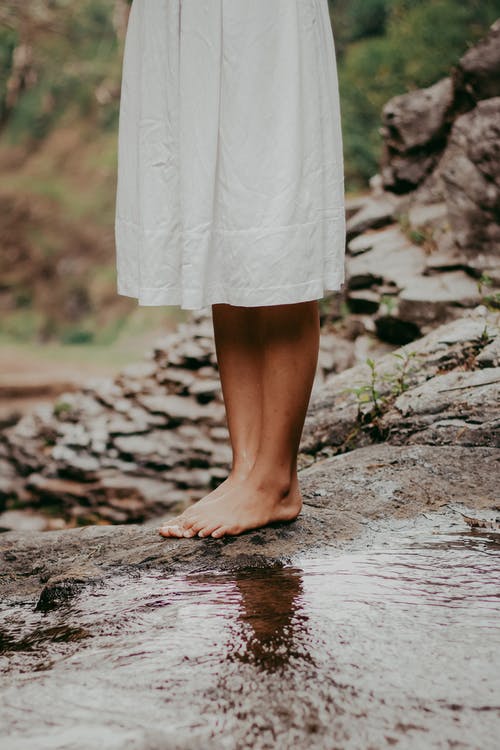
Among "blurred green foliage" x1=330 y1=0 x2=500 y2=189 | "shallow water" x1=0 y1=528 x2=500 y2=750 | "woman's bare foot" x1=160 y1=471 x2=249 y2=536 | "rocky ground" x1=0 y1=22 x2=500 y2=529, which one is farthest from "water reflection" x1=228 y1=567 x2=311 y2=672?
"blurred green foliage" x1=330 y1=0 x2=500 y2=189

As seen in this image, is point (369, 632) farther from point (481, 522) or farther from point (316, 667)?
point (481, 522)

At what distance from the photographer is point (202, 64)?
1.55 meters

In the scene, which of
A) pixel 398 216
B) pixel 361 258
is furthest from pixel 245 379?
pixel 398 216

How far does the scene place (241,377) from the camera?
68.5 inches

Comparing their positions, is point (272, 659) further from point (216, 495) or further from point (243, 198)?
point (243, 198)

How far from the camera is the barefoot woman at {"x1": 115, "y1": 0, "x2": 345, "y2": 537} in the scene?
1.54 metres

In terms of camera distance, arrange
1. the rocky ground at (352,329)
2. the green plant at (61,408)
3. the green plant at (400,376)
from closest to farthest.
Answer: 1. the green plant at (400,376)
2. the rocky ground at (352,329)
3. the green plant at (61,408)

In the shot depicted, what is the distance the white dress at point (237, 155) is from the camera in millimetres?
1534

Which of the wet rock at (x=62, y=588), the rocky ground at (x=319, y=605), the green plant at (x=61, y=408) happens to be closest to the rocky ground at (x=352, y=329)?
the green plant at (x=61, y=408)

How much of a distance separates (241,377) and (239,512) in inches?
11.0

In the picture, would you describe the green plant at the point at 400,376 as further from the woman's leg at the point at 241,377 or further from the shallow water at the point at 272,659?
the shallow water at the point at 272,659

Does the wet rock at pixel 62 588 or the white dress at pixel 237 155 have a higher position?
the white dress at pixel 237 155

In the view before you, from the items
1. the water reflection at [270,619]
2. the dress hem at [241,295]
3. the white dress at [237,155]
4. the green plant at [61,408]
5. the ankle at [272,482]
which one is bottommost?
the green plant at [61,408]

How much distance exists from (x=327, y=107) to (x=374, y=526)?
838mm
